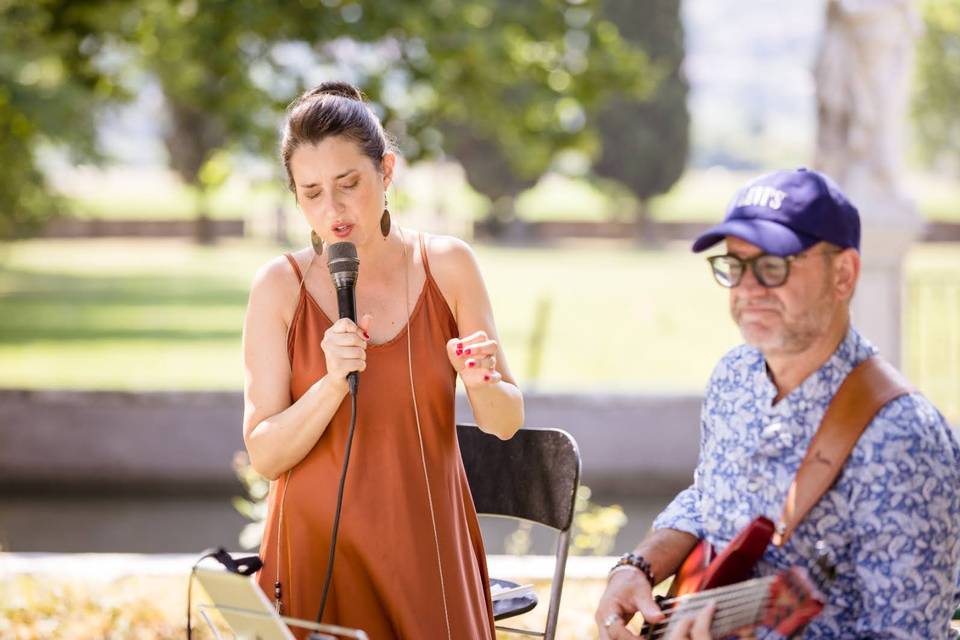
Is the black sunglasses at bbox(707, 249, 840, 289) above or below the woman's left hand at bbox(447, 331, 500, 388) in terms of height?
above

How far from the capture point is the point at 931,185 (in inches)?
3450

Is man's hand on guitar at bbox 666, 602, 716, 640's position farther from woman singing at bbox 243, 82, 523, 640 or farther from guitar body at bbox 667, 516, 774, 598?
woman singing at bbox 243, 82, 523, 640

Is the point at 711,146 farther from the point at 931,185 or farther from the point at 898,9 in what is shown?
the point at 898,9

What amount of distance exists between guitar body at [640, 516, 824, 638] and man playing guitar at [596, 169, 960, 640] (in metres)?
0.02

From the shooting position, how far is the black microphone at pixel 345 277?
7.88 feet

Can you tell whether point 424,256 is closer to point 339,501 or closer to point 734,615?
point 339,501

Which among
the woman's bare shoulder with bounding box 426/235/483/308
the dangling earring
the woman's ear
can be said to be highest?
the woman's ear

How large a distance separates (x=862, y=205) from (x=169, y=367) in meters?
11.7

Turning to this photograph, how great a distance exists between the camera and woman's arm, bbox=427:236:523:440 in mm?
2680

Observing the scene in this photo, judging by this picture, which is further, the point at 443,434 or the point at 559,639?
the point at 559,639

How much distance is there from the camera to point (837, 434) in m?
2.19

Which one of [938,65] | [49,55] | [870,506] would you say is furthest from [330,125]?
[938,65]

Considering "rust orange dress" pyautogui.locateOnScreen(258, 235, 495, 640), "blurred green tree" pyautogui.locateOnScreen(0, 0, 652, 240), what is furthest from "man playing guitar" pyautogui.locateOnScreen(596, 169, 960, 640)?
"blurred green tree" pyautogui.locateOnScreen(0, 0, 652, 240)

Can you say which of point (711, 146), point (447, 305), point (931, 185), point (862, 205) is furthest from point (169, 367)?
point (711, 146)
